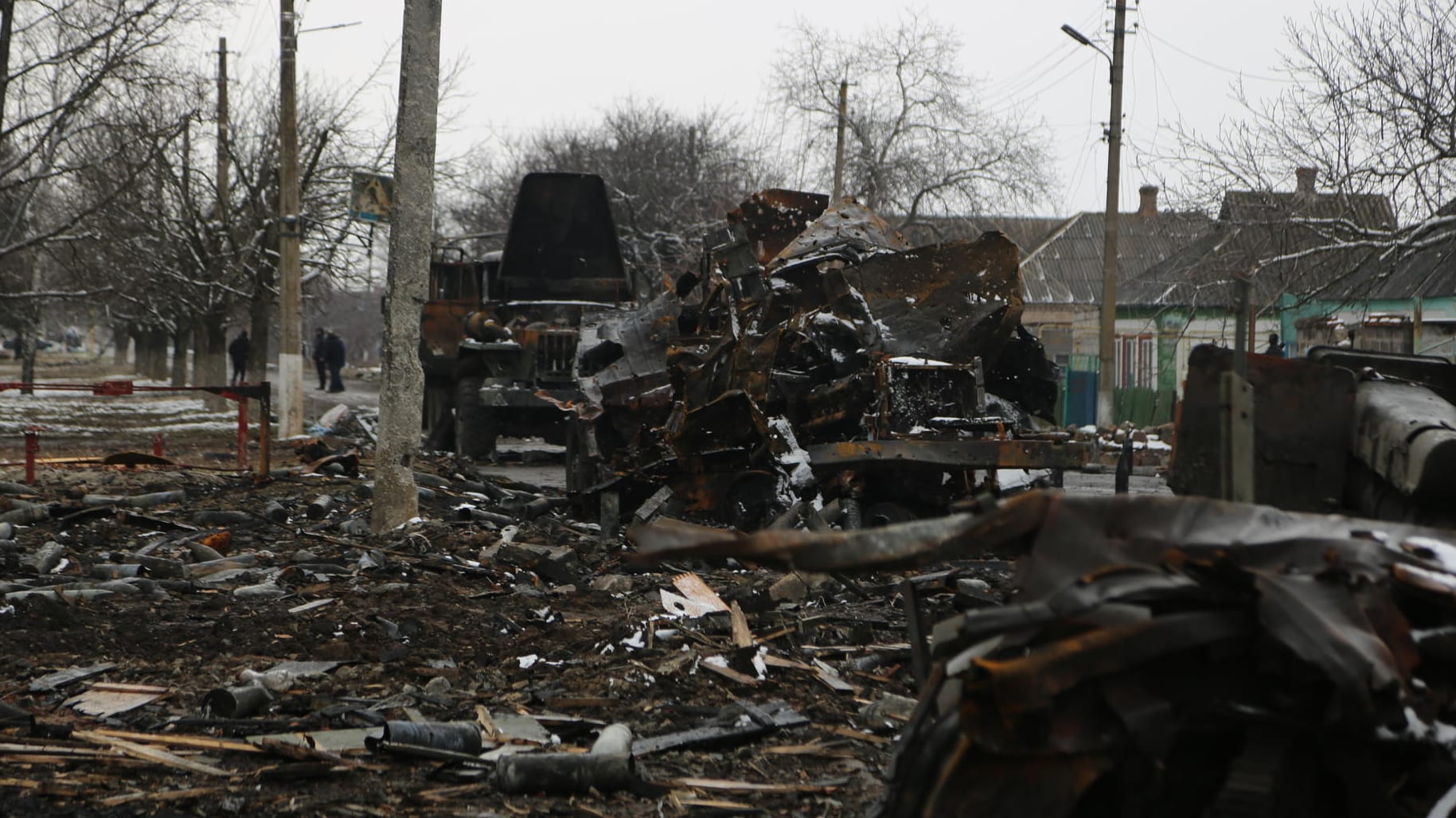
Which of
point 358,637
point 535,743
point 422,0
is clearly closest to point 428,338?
point 422,0

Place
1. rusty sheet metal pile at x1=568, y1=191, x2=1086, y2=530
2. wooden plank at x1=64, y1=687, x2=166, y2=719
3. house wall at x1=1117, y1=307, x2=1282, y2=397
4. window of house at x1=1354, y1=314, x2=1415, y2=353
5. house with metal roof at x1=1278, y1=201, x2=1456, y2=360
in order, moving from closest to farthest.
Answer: wooden plank at x1=64, y1=687, x2=166, y2=719, rusty sheet metal pile at x1=568, y1=191, x2=1086, y2=530, house with metal roof at x1=1278, y1=201, x2=1456, y2=360, window of house at x1=1354, y1=314, x2=1415, y2=353, house wall at x1=1117, y1=307, x2=1282, y2=397

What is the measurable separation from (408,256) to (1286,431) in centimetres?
660

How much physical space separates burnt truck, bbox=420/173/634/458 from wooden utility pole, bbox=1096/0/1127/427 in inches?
374

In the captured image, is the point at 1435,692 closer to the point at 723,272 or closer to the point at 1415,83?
the point at 723,272

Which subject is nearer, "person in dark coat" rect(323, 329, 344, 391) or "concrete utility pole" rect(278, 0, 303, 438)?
"concrete utility pole" rect(278, 0, 303, 438)

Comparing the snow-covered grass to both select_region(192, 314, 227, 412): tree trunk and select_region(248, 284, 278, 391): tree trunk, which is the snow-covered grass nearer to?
select_region(192, 314, 227, 412): tree trunk

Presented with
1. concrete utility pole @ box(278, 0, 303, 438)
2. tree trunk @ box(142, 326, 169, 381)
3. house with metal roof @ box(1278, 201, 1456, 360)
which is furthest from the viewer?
tree trunk @ box(142, 326, 169, 381)

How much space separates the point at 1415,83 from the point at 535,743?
16.1 meters

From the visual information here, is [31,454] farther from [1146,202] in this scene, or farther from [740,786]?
[1146,202]

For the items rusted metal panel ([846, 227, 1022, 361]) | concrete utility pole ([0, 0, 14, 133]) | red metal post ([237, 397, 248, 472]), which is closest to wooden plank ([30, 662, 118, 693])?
rusted metal panel ([846, 227, 1022, 361])

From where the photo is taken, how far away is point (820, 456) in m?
9.05

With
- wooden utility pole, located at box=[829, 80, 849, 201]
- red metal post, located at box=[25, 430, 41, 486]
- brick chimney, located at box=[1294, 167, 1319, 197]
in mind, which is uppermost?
wooden utility pole, located at box=[829, 80, 849, 201]

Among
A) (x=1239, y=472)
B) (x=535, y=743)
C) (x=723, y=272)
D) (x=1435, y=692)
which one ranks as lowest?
(x=535, y=743)

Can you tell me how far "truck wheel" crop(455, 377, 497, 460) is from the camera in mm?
16766
